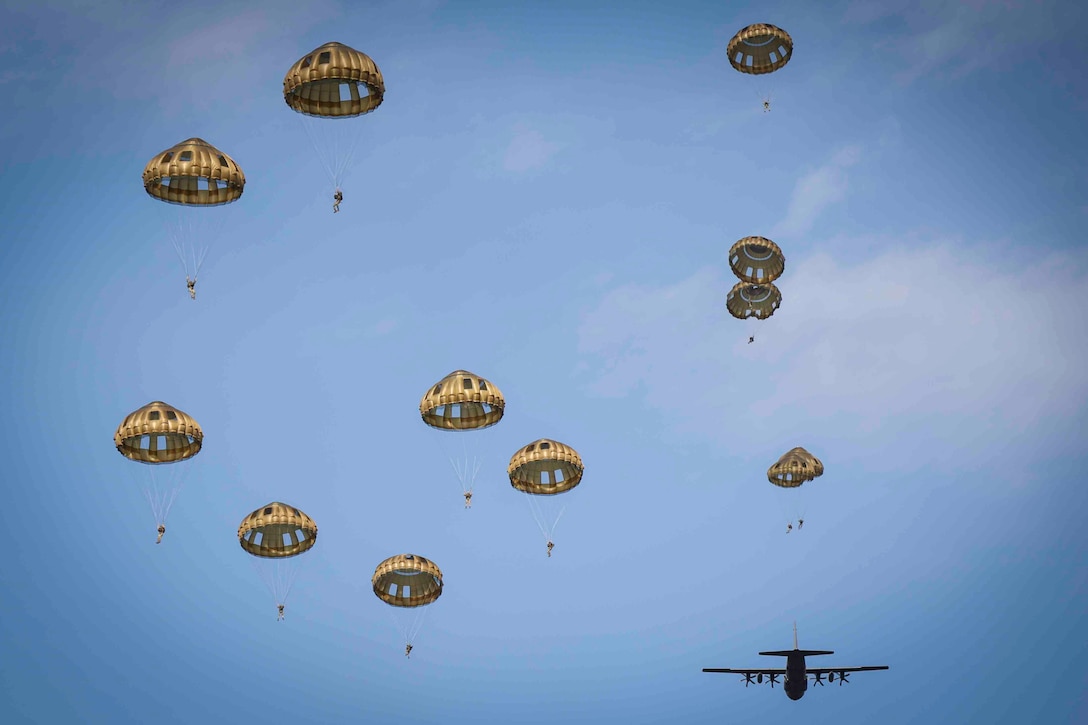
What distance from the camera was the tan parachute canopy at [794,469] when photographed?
209 ft

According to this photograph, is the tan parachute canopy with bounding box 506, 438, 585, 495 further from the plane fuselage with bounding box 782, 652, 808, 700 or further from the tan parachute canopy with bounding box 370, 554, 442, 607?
the plane fuselage with bounding box 782, 652, 808, 700

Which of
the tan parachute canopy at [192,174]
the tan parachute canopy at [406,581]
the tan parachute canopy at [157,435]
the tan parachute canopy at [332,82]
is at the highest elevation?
the tan parachute canopy at [332,82]

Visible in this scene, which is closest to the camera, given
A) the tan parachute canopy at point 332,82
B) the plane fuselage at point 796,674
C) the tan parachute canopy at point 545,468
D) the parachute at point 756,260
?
the tan parachute canopy at point 332,82

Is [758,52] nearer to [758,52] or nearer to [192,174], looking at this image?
[758,52]

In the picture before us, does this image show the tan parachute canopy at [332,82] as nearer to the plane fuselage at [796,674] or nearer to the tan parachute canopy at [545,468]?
the tan parachute canopy at [545,468]

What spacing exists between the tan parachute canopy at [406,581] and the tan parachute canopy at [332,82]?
1995 cm

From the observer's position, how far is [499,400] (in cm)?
5244

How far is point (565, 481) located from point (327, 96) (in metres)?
19.8

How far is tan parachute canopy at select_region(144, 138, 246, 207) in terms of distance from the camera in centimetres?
4903

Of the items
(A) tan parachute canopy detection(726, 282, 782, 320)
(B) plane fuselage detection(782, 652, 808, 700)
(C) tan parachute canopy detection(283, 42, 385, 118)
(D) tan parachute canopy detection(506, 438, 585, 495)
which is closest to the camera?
(C) tan parachute canopy detection(283, 42, 385, 118)

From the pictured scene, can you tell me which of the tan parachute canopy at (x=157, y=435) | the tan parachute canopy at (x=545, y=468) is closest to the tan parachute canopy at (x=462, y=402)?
the tan parachute canopy at (x=545, y=468)

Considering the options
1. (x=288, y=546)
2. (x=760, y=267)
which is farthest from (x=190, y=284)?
(x=760, y=267)

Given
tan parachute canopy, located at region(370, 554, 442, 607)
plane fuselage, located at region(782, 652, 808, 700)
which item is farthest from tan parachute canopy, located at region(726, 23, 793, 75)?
plane fuselage, located at region(782, 652, 808, 700)

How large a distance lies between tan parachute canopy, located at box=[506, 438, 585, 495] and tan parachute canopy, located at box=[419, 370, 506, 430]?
86.5 inches
